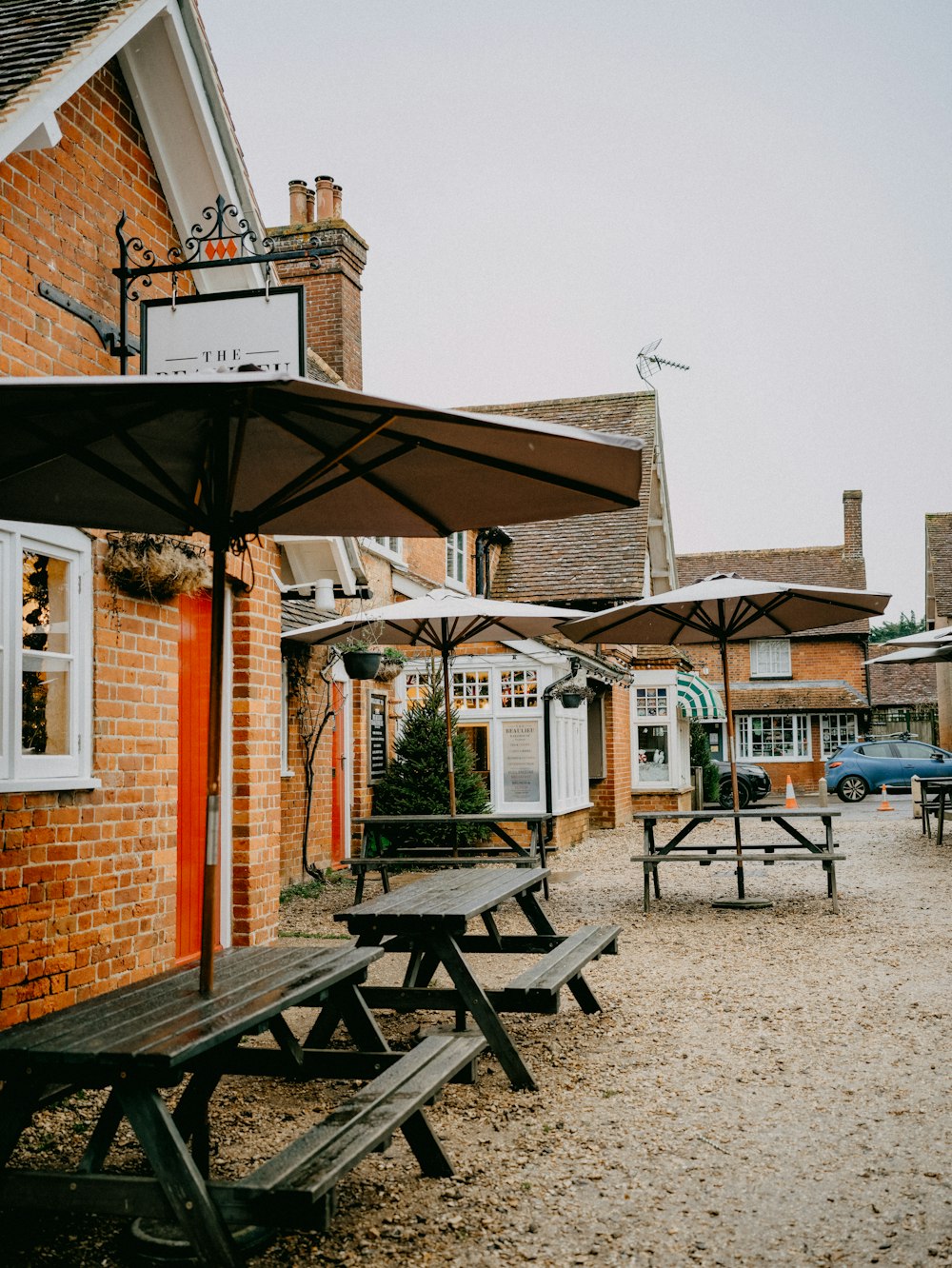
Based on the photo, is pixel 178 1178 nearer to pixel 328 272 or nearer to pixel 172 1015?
pixel 172 1015

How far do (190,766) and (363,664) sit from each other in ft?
14.7

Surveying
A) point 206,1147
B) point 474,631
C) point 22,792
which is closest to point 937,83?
point 474,631

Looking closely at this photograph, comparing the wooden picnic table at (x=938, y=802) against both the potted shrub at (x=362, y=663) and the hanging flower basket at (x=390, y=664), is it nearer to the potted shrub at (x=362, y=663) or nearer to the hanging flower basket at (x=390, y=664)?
the hanging flower basket at (x=390, y=664)

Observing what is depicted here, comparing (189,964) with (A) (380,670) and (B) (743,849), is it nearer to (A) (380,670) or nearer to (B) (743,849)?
(B) (743,849)

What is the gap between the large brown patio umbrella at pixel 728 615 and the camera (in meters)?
10.1

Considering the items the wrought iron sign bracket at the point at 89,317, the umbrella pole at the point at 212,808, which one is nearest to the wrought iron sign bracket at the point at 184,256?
the wrought iron sign bracket at the point at 89,317

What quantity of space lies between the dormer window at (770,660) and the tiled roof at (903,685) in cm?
720

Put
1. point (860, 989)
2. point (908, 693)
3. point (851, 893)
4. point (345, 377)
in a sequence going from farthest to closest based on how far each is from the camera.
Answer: point (908, 693), point (345, 377), point (851, 893), point (860, 989)

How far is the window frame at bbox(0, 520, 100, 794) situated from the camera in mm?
5402

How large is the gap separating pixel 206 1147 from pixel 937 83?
10904mm

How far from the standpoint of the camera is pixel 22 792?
5422mm

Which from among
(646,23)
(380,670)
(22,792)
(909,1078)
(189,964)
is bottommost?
(909,1078)

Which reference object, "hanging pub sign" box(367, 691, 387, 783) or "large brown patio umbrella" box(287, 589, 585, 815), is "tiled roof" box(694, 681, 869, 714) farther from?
"large brown patio umbrella" box(287, 589, 585, 815)

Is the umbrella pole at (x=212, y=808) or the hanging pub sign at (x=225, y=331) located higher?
the hanging pub sign at (x=225, y=331)
